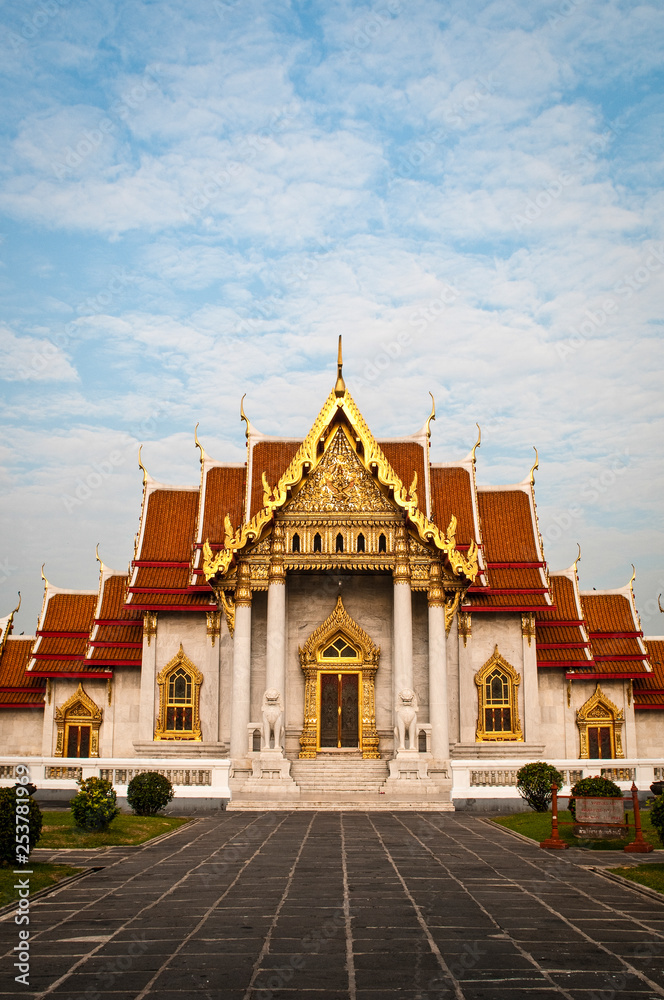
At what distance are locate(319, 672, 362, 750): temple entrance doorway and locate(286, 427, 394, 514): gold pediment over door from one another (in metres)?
4.52

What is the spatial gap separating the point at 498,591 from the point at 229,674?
753 cm

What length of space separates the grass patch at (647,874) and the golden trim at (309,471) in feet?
40.4

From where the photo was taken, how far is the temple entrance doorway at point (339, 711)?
83.6 feet

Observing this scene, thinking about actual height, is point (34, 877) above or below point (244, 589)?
below

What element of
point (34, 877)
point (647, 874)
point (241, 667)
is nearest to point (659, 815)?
point (647, 874)

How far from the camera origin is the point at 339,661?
2583cm

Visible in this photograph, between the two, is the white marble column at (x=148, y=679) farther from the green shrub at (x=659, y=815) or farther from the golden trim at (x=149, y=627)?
the green shrub at (x=659, y=815)

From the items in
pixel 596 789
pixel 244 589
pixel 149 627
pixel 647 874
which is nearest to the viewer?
pixel 647 874

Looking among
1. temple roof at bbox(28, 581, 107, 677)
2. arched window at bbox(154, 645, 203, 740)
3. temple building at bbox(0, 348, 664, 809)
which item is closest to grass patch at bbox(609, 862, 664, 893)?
temple building at bbox(0, 348, 664, 809)

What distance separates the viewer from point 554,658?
27.5 meters

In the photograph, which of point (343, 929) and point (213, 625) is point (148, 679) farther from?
point (343, 929)

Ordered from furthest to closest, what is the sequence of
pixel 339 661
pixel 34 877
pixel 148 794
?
pixel 339 661
pixel 148 794
pixel 34 877

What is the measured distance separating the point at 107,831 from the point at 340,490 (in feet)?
37.4

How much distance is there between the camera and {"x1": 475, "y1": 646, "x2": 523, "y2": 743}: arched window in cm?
2612
